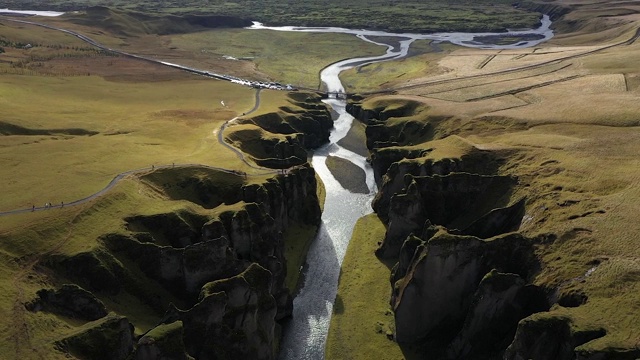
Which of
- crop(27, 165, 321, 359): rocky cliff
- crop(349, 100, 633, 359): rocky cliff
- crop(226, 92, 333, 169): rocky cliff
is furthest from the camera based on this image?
crop(226, 92, 333, 169): rocky cliff

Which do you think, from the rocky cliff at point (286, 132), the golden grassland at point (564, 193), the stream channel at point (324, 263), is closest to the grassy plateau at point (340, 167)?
the golden grassland at point (564, 193)

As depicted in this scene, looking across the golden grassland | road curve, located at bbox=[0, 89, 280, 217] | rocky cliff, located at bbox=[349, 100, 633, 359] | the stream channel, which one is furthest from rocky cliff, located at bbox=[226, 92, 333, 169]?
rocky cliff, located at bbox=[349, 100, 633, 359]

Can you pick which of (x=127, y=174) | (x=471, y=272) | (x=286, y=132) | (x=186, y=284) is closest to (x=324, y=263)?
(x=186, y=284)

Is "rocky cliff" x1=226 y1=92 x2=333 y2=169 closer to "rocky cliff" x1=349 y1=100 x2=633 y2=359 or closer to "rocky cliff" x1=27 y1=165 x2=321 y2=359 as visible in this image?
"rocky cliff" x1=349 y1=100 x2=633 y2=359

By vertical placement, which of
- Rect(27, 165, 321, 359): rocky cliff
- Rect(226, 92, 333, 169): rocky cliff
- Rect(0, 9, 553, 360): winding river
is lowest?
Rect(0, 9, 553, 360): winding river

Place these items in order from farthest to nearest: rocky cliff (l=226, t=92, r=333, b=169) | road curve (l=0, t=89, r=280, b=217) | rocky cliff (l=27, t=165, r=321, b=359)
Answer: rocky cliff (l=226, t=92, r=333, b=169)
road curve (l=0, t=89, r=280, b=217)
rocky cliff (l=27, t=165, r=321, b=359)

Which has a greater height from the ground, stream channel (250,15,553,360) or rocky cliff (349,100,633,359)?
rocky cliff (349,100,633,359)

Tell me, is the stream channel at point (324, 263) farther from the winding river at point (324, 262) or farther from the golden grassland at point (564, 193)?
the golden grassland at point (564, 193)

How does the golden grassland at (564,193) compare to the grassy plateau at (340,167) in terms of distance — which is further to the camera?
the grassy plateau at (340,167)

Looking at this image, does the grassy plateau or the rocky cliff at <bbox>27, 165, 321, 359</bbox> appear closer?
the rocky cliff at <bbox>27, 165, 321, 359</bbox>
